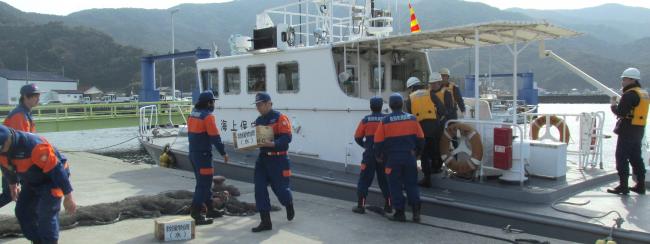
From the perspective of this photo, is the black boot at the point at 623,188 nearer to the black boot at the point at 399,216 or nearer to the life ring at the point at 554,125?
the life ring at the point at 554,125

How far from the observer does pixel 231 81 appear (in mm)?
9617

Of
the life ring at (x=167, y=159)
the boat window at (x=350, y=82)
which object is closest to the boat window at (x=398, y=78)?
the boat window at (x=350, y=82)

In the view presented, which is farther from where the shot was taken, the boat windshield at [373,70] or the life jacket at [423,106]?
the boat windshield at [373,70]

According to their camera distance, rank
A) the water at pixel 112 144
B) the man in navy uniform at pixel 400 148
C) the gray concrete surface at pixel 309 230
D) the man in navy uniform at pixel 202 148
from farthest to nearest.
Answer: the water at pixel 112 144, the man in navy uniform at pixel 202 148, the man in navy uniform at pixel 400 148, the gray concrete surface at pixel 309 230

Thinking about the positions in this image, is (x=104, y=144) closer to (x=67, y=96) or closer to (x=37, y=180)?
(x=37, y=180)

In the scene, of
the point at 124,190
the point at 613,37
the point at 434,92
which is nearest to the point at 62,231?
the point at 124,190

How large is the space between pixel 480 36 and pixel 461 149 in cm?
186

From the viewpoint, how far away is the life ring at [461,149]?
234 inches

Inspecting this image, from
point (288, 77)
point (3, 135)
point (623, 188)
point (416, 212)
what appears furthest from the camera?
point (288, 77)

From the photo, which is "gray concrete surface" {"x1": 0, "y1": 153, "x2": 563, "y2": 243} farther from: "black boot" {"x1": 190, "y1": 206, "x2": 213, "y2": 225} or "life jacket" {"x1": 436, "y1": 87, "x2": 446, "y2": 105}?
"life jacket" {"x1": 436, "y1": 87, "x2": 446, "y2": 105}

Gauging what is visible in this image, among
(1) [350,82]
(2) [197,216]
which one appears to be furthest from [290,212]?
(1) [350,82]

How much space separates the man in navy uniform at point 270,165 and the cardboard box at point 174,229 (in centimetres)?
69

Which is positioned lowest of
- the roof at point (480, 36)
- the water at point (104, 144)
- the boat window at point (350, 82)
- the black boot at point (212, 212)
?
the water at point (104, 144)

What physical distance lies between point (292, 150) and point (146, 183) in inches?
101
